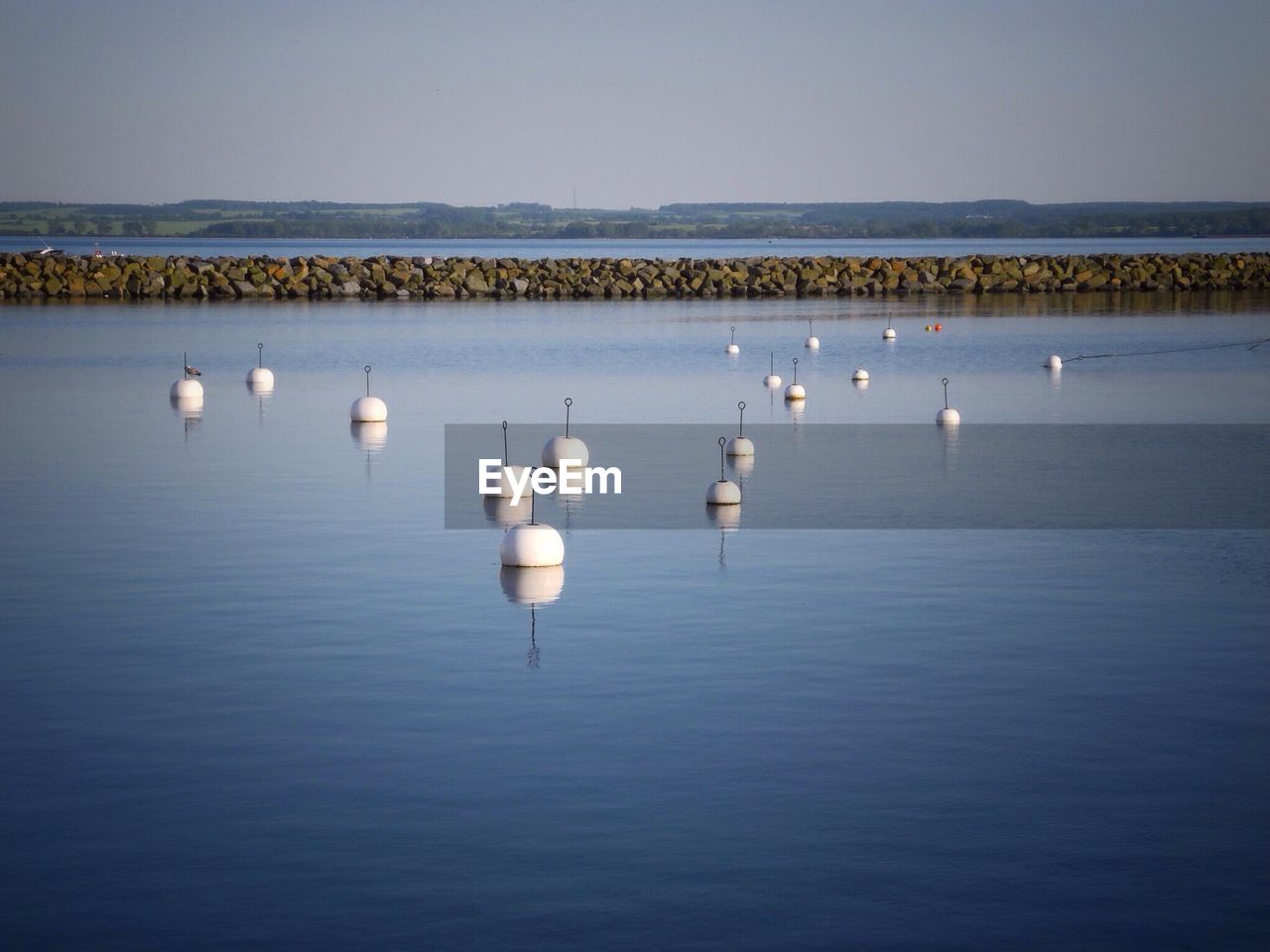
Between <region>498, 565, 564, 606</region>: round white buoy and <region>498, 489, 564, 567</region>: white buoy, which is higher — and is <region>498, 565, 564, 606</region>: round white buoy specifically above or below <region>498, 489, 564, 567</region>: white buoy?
below

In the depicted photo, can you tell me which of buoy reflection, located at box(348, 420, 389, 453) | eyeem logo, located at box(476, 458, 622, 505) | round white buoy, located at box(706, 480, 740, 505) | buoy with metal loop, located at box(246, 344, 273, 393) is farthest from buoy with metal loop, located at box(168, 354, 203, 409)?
round white buoy, located at box(706, 480, 740, 505)

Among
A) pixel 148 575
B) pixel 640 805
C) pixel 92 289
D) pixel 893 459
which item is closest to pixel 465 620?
pixel 148 575

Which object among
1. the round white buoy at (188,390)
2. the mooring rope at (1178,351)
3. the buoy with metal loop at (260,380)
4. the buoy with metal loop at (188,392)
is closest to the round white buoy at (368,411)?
the buoy with metal loop at (188,392)

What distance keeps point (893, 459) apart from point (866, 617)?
11114 mm

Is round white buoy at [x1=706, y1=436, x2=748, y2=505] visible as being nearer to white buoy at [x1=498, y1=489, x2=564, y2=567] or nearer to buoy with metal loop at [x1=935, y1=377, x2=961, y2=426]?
white buoy at [x1=498, y1=489, x2=564, y2=567]

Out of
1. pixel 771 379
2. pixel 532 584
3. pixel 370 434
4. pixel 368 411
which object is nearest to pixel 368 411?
pixel 368 411

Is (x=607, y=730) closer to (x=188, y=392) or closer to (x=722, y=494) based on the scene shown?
(x=722, y=494)

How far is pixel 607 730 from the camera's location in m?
11.7

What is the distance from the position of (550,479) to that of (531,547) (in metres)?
6.05

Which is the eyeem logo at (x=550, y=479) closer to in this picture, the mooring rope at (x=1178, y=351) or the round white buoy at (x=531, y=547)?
the round white buoy at (x=531, y=547)

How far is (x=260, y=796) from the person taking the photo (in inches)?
409

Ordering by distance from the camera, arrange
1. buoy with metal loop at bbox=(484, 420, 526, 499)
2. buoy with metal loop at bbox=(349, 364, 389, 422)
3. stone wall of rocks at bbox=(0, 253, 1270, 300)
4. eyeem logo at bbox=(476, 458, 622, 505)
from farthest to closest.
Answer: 1. stone wall of rocks at bbox=(0, 253, 1270, 300)
2. buoy with metal loop at bbox=(349, 364, 389, 422)
3. eyeem logo at bbox=(476, 458, 622, 505)
4. buoy with metal loop at bbox=(484, 420, 526, 499)

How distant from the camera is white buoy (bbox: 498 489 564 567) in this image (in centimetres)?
1686

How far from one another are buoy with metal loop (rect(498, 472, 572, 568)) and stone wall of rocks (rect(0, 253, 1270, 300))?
59.5 meters
